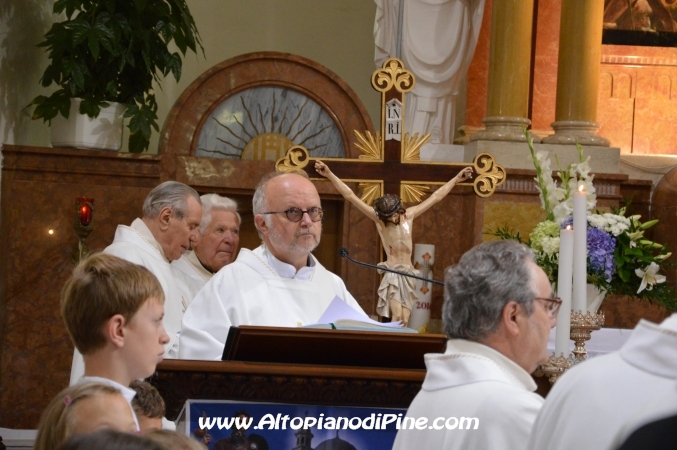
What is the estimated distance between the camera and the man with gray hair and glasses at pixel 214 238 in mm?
5793

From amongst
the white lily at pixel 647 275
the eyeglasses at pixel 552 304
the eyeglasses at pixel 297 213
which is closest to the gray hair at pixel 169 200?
the eyeglasses at pixel 297 213

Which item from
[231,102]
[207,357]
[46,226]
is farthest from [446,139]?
[207,357]

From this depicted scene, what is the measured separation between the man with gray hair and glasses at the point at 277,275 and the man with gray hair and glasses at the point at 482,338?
6.18 ft

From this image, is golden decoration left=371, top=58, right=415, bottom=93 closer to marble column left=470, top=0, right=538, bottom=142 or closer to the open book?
the open book

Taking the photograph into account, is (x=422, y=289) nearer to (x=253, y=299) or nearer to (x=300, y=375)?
(x=253, y=299)

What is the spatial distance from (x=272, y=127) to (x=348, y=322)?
4.98 meters

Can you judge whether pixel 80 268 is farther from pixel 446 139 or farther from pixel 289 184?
pixel 446 139

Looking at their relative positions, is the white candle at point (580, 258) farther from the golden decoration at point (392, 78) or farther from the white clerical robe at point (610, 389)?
the golden decoration at point (392, 78)

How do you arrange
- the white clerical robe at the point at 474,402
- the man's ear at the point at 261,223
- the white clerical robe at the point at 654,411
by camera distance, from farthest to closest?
the man's ear at the point at 261,223 < the white clerical robe at the point at 474,402 < the white clerical robe at the point at 654,411

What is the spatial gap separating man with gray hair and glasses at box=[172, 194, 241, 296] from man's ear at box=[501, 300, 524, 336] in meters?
3.57

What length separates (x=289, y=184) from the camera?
4395 millimetres

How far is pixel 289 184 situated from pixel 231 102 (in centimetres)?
384

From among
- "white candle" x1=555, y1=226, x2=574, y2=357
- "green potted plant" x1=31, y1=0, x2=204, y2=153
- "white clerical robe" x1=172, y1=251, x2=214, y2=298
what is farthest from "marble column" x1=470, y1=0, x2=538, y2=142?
"white candle" x1=555, y1=226, x2=574, y2=357

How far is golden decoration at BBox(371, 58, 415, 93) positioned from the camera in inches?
215
